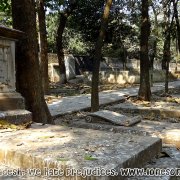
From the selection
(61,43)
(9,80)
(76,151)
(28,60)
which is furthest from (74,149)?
(61,43)

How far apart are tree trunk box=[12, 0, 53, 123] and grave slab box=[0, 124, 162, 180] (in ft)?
4.84

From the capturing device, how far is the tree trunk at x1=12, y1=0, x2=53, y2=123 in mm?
6051

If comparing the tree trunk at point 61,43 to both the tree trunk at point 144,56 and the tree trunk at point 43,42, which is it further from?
the tree trunk at point 144,56

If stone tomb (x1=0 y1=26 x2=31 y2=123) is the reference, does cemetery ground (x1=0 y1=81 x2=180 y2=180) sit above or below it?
below

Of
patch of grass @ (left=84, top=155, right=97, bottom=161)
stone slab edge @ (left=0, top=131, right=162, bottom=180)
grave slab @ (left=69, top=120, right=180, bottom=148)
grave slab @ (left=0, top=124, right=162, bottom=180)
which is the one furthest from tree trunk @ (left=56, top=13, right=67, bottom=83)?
patch of grass @ (left=84, top=155, right=97, bottom=161)

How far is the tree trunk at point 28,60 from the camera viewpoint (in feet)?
19.9

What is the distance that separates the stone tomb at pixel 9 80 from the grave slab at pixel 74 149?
739 millimetres

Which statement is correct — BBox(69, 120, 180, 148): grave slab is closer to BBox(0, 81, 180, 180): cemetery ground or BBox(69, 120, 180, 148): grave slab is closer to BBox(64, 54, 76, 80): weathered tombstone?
BBox(0, 81, 180, 180): cemetery ground

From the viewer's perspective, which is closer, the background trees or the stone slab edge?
the stone slab edge

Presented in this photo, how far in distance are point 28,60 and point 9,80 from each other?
63 centimetres

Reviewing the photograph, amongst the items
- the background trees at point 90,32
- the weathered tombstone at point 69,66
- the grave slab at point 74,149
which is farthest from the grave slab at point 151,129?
the weathered tombstone at point 69,66

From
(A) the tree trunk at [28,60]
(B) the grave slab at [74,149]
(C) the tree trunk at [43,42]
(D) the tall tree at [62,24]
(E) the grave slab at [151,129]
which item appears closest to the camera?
(B) the grave slab at [74,149]

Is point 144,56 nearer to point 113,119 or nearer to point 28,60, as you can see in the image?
point 113,119

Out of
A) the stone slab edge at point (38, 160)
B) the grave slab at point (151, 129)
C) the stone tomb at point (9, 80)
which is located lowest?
the grave slab at point (151, 129)
